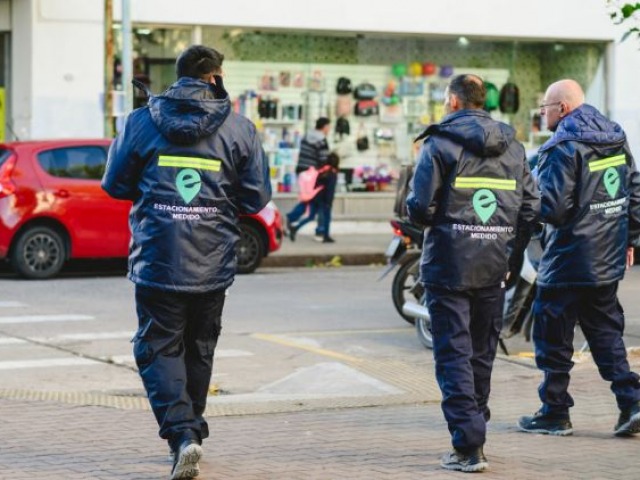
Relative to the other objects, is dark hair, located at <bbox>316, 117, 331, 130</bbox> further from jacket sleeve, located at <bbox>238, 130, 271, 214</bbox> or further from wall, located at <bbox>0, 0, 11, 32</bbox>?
jacket sleeve, located at <bbox>238, 130, 271, 214</bbox>

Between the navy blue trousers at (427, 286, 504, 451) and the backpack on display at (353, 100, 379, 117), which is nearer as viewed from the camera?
the navy blue trousers at (427, 286, 504, 451)


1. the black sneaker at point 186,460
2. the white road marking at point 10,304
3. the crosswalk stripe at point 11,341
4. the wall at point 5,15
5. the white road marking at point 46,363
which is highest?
the wall at point 5,15

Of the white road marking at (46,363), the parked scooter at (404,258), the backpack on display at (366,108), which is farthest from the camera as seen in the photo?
the backpack on display at (366,108)

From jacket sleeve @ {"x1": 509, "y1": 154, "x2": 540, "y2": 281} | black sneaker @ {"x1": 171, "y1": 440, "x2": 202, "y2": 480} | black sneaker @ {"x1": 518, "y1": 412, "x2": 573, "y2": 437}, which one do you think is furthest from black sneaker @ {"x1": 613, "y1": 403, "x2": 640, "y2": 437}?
black sneaker @ {"x1": 171, "y1": 440, "x2": 202, "y2": 480}

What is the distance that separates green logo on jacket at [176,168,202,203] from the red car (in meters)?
10.4

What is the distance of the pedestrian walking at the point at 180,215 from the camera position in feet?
22.0

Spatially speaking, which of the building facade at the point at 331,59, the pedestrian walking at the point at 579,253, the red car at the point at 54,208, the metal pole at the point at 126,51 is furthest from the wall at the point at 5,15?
the pedestrian walking at the point at 579,253

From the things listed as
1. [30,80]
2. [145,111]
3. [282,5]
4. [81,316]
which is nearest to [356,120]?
[282,5]

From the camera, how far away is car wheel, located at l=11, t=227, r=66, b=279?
16891 mm

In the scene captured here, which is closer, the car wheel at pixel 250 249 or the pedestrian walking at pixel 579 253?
the pedestrian walking at pixel 579 253

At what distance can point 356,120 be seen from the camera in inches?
987

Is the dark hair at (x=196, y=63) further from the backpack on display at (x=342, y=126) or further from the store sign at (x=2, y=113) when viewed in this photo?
the backpack on display at (x=342, y=126)

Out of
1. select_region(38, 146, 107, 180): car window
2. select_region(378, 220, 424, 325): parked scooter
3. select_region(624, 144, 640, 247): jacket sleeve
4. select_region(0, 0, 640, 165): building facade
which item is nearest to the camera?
select_region(624, 144, 640, 247): jacket sleeve

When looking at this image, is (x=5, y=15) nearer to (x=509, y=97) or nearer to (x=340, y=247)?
(x=340, y=247)
